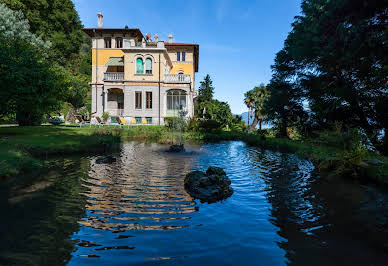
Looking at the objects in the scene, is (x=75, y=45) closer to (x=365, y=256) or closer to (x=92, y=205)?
(x=92, y=205)

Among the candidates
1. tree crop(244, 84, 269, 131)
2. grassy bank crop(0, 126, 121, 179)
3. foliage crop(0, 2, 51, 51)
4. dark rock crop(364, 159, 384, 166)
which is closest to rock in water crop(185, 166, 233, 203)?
dark rock crop(364, 159, 384, 166)

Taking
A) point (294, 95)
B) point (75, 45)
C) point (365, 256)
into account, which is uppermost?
point (75, 45)

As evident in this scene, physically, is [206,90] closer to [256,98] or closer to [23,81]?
[256,98]

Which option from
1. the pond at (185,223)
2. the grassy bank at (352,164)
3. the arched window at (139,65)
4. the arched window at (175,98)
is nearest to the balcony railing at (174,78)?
the arched window at (175,98)

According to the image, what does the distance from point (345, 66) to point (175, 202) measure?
12437 mm

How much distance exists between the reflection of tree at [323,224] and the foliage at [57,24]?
100 feet

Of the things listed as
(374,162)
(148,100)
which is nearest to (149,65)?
(148,100)

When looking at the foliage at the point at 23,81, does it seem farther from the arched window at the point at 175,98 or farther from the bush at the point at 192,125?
the arched window at the point at 175,98

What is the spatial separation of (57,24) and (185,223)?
1466 inches

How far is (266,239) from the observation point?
3.62 m

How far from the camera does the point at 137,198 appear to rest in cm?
521

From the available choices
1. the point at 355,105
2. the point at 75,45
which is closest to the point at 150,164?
the point at 355,105

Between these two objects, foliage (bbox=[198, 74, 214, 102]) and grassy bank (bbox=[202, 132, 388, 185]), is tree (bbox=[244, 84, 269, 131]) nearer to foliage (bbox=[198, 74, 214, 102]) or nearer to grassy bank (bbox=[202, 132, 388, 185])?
foliage (bbox=[198, 74, 214, 102])

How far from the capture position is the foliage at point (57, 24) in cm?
2858
